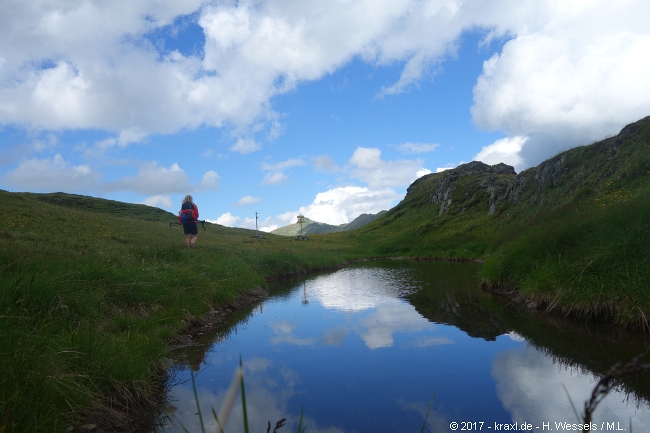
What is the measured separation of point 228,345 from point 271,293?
8.56 m

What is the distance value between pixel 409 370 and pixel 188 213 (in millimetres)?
13304


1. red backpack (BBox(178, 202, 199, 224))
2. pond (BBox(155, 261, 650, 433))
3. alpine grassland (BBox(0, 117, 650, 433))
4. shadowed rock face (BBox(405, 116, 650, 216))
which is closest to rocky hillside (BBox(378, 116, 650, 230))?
shadowed rock face (BBox(405, 116, 650, 216))

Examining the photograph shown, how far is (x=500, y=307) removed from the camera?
13.1 metres

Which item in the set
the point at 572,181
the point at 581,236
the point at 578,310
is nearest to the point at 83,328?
the point at 578,310

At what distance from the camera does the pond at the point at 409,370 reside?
584 centimetres

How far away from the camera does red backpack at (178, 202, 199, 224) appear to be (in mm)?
18219

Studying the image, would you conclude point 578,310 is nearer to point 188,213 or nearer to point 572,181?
point 188,213

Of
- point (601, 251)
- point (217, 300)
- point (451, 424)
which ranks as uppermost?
point (601, 251)

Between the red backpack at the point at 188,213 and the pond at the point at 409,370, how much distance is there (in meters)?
6.83

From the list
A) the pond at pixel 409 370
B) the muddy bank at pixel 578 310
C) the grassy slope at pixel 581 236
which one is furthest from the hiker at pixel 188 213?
the muddy bank at pixel 578 310

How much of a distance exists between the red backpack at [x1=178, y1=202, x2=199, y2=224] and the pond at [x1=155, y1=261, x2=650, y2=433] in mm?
6833

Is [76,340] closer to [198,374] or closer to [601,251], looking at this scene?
[198,374]

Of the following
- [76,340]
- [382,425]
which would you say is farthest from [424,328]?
[76,340]

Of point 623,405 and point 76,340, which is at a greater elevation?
point 76,340
